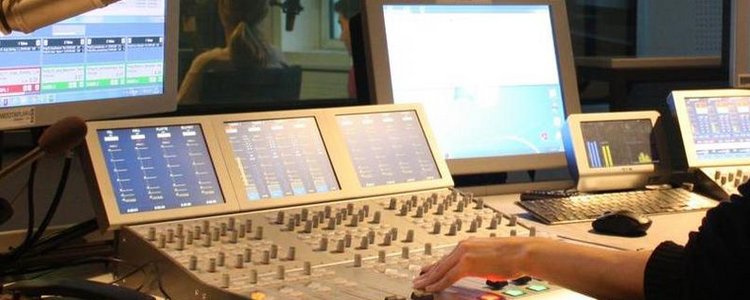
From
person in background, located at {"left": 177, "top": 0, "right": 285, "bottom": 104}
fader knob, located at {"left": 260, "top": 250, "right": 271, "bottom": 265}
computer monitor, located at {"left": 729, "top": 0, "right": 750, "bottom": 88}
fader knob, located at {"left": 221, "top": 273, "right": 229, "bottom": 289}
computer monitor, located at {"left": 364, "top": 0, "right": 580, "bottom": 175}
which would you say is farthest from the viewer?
person in background, located at {"left": 177, "top": 0, "right": 285, "bottom": 104}

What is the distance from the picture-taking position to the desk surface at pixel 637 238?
1895 mm

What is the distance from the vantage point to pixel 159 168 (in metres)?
1.69

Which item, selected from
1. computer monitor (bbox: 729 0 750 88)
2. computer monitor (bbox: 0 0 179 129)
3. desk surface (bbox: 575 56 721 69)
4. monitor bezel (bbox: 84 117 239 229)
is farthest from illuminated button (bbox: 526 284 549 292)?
desk surface (bbox: 575 56 721 69)

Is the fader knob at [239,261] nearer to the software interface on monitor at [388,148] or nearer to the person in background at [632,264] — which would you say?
the person in background at [632,264]

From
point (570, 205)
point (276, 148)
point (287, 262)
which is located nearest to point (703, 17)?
point (570, 205)

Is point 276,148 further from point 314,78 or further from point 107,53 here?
point 314,78

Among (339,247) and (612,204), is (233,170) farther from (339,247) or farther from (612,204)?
(612,204)

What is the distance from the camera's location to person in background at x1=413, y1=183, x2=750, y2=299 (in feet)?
4.05

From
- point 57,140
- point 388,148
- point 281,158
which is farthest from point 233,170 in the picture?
point 57,140

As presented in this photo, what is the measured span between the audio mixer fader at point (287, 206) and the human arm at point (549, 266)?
0.09 feet

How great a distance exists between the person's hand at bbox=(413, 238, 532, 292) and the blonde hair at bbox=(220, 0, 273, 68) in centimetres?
329

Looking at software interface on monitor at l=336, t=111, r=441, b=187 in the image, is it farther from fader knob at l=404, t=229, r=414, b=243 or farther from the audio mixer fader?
fader knob at l=404, t=229, r=414, b=243

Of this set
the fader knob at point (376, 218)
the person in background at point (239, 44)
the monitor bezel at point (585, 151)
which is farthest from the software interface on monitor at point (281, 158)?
the person in background at point (239, 44)

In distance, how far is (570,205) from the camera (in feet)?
7.02
